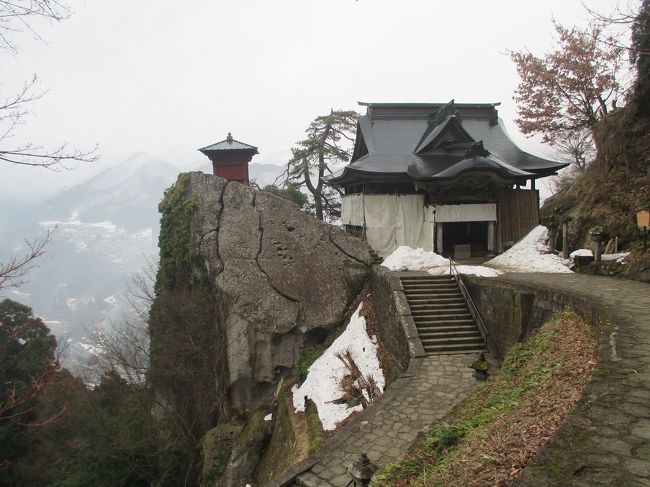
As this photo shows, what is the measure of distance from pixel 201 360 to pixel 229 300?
290 centimetres

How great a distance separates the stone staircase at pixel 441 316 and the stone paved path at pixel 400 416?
0.80 m

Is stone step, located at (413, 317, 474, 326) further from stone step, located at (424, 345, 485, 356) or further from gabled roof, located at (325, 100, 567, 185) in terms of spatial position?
gabled roof, located at (325, 100, 567, 185)

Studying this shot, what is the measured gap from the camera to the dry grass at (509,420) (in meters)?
3.51

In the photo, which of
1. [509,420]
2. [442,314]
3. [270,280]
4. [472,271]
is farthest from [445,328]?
[270,280]

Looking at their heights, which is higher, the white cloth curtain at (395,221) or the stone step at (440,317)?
the white cloth curtain at (395,221)

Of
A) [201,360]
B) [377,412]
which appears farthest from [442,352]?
[201,360]

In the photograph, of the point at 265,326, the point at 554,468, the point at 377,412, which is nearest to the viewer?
the point at 554,468

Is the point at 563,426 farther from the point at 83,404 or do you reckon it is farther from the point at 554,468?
the point at 83,404

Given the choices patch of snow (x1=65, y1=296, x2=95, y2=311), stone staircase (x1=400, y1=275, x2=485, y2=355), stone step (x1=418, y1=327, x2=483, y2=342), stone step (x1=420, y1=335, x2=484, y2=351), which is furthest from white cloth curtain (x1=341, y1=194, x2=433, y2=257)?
patch of snow (x1=65, y1=296, x2=95, y2=311)

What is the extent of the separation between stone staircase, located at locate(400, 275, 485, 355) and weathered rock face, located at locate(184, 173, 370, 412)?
3.37 meters

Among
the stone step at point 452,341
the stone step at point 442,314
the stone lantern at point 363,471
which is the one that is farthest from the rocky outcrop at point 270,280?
the stone lantern at point 363,471

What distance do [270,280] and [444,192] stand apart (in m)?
8.40

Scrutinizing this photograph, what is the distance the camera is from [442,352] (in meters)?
9.61

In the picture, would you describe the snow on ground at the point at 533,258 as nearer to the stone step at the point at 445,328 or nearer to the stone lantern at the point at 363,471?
the stone step at the point at 445,328
